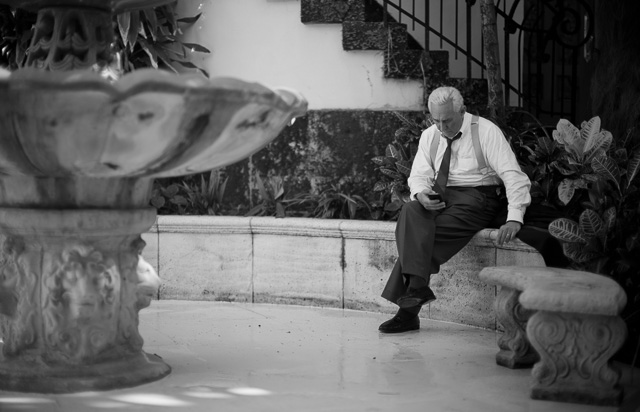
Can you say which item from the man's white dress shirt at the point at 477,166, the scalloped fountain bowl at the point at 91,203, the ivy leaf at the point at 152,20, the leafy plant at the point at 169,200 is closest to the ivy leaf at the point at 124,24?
the ivy leaf at the point at 152,20

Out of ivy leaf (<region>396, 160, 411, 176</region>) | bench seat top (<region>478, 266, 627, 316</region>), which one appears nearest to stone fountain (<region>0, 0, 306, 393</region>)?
bench seat top (<region>478, 266, 627, 316</region>)

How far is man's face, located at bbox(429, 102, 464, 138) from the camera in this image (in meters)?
5.96

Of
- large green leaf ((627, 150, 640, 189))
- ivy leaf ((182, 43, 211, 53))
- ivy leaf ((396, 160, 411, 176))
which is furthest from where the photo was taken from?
ivy leaf ((182, 43, 211, 53))

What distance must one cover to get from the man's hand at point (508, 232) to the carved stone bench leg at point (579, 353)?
133cm

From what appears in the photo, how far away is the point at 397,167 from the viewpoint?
687cm

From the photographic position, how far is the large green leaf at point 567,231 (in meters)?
5.20

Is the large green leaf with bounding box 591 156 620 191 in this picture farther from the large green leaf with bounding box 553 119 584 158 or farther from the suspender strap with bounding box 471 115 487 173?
the suspender strap with bounding box 471 115 487 173

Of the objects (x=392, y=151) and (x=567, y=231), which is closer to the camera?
(x=567, y=231)

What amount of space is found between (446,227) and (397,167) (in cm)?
101

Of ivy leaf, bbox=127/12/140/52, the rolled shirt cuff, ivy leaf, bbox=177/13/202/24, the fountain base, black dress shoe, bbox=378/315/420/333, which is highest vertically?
ivy leaf, bbox=177/13/202/24

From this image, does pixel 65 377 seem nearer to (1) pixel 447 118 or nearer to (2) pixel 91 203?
(2) pixel 91 203

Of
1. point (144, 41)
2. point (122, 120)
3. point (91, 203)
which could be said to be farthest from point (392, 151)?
point (122, 120)

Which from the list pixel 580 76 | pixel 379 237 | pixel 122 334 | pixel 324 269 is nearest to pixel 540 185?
pixel 379 237

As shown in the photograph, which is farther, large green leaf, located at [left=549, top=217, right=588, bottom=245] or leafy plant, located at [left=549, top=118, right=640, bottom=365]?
large green leaf, located at [left=549, top=217, right=588, bottom=245]
